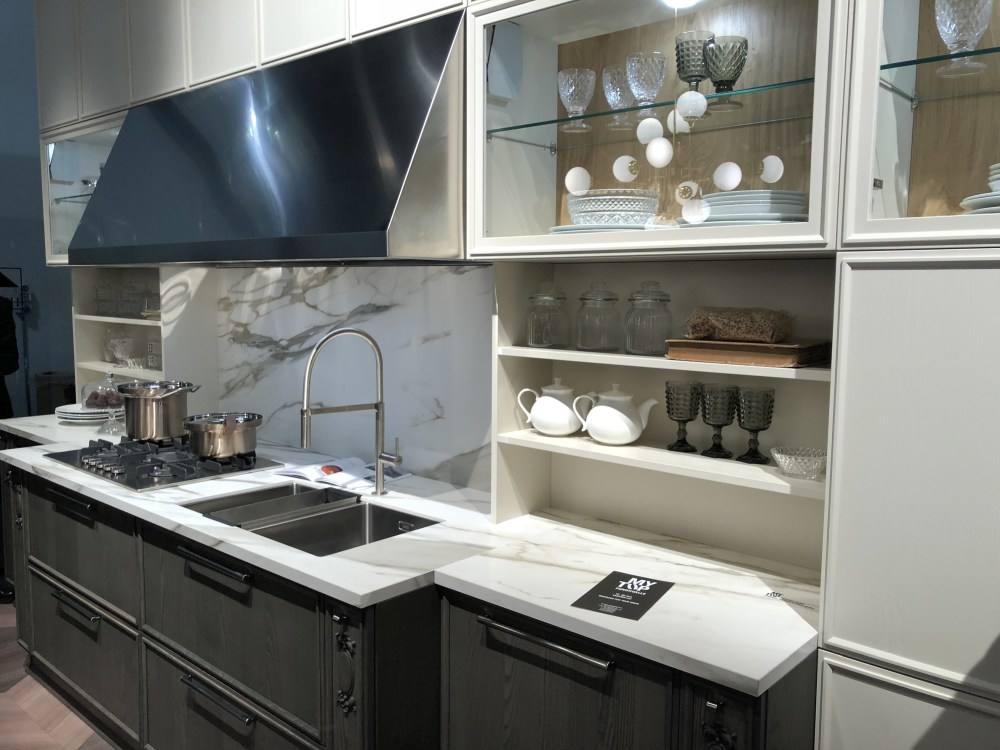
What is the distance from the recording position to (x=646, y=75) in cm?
181

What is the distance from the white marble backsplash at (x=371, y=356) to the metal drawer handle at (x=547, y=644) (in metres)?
0.89

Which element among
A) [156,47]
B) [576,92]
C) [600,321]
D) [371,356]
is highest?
[156,47]

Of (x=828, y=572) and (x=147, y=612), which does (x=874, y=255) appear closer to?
(x=828, y=572)

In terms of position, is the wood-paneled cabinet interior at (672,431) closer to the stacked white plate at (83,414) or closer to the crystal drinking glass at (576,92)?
the crystal drinking glass at (576,92)

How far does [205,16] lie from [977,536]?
2732 millimetres

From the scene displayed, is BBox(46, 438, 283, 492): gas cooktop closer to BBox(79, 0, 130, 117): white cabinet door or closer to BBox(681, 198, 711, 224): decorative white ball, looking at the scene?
BBox(79, 0, 130, 117): white cabinet door

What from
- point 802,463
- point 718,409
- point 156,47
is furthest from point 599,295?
point 156,47

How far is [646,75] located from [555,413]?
830 millimetres

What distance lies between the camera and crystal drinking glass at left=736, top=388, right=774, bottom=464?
1868 mm

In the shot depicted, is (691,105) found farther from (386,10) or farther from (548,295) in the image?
(386,10)

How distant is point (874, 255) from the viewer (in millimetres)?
1398

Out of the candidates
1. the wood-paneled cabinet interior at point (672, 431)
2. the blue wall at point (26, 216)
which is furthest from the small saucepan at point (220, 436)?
the blue wall at point (26, 216)

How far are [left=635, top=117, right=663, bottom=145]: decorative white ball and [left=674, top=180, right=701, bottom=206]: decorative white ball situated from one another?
13cm

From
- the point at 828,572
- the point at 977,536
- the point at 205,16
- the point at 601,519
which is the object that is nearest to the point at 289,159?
the point at 205,16
